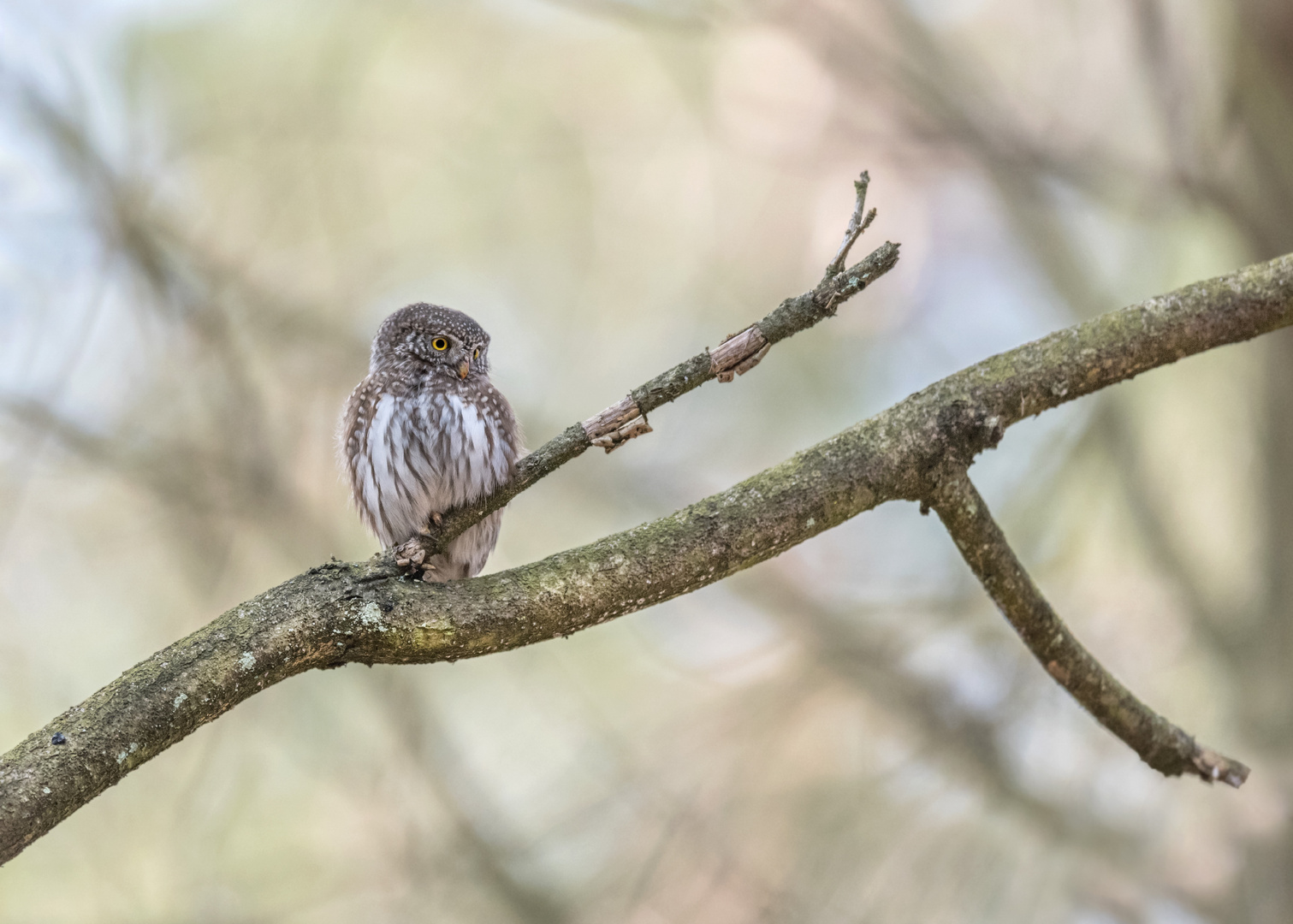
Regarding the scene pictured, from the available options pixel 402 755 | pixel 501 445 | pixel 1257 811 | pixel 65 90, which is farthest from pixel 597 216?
pixel 1257 811

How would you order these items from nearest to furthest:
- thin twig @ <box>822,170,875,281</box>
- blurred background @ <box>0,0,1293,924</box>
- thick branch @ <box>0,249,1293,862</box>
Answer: thick branch @ <box>0,249,1293,862</box> → thin twig @ <box>822,170,875,281</box> → blurred background @ <box>0,0,1293,924</box>

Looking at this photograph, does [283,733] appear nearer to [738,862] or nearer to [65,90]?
[738,862]

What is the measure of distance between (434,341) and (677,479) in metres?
2.84

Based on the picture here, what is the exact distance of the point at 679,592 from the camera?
225 centimetres

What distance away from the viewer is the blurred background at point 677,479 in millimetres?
5785

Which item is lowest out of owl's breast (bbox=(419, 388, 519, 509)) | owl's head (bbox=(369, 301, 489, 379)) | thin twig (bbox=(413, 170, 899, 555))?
thin twig (bbox=(413, 170, 899, 555))

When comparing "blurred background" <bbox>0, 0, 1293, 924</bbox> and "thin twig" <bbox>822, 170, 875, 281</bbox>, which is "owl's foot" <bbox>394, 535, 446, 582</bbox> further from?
"blurred background" <bbox>0, 0, 1293, 924</bbox>

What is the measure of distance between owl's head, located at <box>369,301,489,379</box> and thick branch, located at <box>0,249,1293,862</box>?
159 cm

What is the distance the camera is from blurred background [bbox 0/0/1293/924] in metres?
5.79

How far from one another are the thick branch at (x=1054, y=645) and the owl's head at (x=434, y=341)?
5.91ft

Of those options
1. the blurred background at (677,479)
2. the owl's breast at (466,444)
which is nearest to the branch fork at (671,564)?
the owl's breast at (466,444)

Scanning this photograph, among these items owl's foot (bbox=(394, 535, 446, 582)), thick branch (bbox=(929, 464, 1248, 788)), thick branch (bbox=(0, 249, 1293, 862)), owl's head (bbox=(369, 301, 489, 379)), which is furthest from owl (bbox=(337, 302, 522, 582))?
thick branch (bbox=(929, 464, 1248, 788))

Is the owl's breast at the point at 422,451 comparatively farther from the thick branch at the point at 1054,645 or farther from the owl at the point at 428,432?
the thick branch at the point at 1054,645

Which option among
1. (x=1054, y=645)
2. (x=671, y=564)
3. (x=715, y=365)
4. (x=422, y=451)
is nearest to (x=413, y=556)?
(x=671, y=564)
